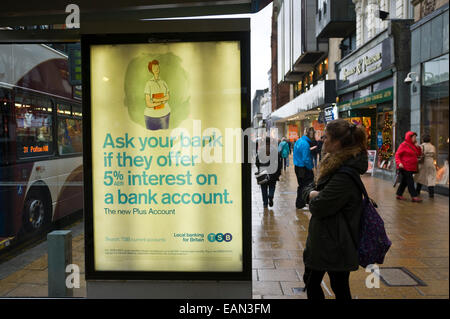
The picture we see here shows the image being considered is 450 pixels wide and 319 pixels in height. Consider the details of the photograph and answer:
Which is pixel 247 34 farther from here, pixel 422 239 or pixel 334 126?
pixel 422 239

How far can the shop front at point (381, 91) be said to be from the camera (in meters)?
14.9

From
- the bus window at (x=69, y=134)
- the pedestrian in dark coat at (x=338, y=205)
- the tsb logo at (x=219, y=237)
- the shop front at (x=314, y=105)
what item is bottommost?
the tsb logo at (x=219, y=237)

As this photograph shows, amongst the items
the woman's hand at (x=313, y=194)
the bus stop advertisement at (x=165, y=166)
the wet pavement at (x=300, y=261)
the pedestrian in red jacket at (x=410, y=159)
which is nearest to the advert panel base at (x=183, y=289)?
the bus stop advertisement at (x=165, y=166)

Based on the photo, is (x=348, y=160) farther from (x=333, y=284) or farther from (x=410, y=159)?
(x=410, y=159)

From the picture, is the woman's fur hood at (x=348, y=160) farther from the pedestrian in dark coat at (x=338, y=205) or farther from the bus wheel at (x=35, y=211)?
the bus wheel at (x=35, y=211)

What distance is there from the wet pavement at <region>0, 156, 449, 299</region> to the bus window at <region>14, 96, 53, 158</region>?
67.0 inches

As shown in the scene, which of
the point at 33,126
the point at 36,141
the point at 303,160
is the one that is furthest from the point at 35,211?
the point at 303,160

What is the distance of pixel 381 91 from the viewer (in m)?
16.4

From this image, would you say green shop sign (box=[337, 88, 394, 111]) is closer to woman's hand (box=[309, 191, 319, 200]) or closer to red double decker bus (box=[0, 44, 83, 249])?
red double decker bus (box=[0, 44, 83, 249])

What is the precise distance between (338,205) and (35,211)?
5.92 metres

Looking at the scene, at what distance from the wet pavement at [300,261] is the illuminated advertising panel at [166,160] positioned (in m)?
1.21
